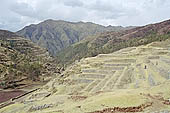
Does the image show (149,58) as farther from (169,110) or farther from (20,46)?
(20,46)

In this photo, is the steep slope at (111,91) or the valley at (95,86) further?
the valley at (95,86)

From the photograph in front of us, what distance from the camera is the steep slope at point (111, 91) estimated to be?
25.7 m

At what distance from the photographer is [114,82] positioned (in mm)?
50938

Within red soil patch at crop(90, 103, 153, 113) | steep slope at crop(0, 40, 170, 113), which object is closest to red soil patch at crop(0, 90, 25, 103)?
steep slope at crop(0, 40, 170, 113)

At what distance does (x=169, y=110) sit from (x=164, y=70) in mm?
28846

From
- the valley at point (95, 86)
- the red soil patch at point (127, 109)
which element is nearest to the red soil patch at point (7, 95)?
the valley at point (95, 86)

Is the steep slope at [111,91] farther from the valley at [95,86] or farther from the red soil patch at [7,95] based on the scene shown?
the red soil patch at [7,95]

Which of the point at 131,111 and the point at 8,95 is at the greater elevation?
the point at 131,111

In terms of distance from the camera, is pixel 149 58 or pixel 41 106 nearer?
pixel 41 106

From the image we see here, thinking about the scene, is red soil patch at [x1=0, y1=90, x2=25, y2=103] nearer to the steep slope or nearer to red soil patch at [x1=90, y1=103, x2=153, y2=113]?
the steep slope

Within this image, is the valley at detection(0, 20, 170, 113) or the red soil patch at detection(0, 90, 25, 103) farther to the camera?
the red soil patch at detection(0, 90, 25, 103)

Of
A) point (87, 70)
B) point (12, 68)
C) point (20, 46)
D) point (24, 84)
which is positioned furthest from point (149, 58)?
point (20, 46)

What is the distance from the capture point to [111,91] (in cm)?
3819

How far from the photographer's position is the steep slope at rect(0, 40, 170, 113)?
2572 centimetres
